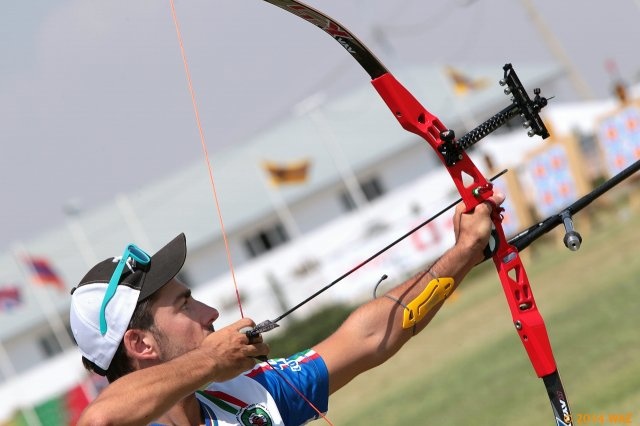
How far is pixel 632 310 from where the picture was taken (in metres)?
9.55

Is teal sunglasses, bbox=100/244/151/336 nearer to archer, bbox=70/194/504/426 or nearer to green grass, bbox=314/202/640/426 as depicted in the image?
archer, bbox=70/194/504/426

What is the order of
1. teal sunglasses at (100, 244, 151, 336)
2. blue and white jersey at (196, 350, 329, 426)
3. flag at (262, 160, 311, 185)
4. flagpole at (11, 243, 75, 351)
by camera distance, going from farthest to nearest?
flagpole at (11, 243, 75, 351), flag at (262, 160, 311, 185), blue and white jersey at (196, 350, 329, 426), teal sunglasses at (100, 244, 151, 336)

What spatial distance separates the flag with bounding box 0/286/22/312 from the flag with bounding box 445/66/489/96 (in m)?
17.3

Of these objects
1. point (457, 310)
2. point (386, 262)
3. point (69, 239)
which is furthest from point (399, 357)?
point (69, 239)

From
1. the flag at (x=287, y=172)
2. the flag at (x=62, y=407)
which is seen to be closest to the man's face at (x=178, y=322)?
the flag at (x=62, y=407)

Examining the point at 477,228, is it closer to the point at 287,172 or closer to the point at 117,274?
the point at 117,274

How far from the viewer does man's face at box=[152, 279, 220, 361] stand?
3.13 m

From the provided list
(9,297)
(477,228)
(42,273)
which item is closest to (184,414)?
(477,228)

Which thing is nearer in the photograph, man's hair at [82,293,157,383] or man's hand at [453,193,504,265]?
man's hair at [82,293,157,383]

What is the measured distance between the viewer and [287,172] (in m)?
35.4

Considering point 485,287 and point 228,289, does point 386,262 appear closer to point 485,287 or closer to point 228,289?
point 485,287

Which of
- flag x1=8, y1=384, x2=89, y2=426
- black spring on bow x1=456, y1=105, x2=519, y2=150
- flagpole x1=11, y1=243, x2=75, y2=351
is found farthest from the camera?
flagpole x1=11, y1=243, x2=75, y2=351

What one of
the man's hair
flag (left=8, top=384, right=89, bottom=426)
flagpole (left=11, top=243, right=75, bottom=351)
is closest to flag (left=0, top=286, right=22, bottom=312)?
flagpole (left=11, top=243, right=75, bottom=351)

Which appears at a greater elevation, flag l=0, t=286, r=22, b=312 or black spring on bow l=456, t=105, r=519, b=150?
flag l=0, t=286, r=22, b=312
